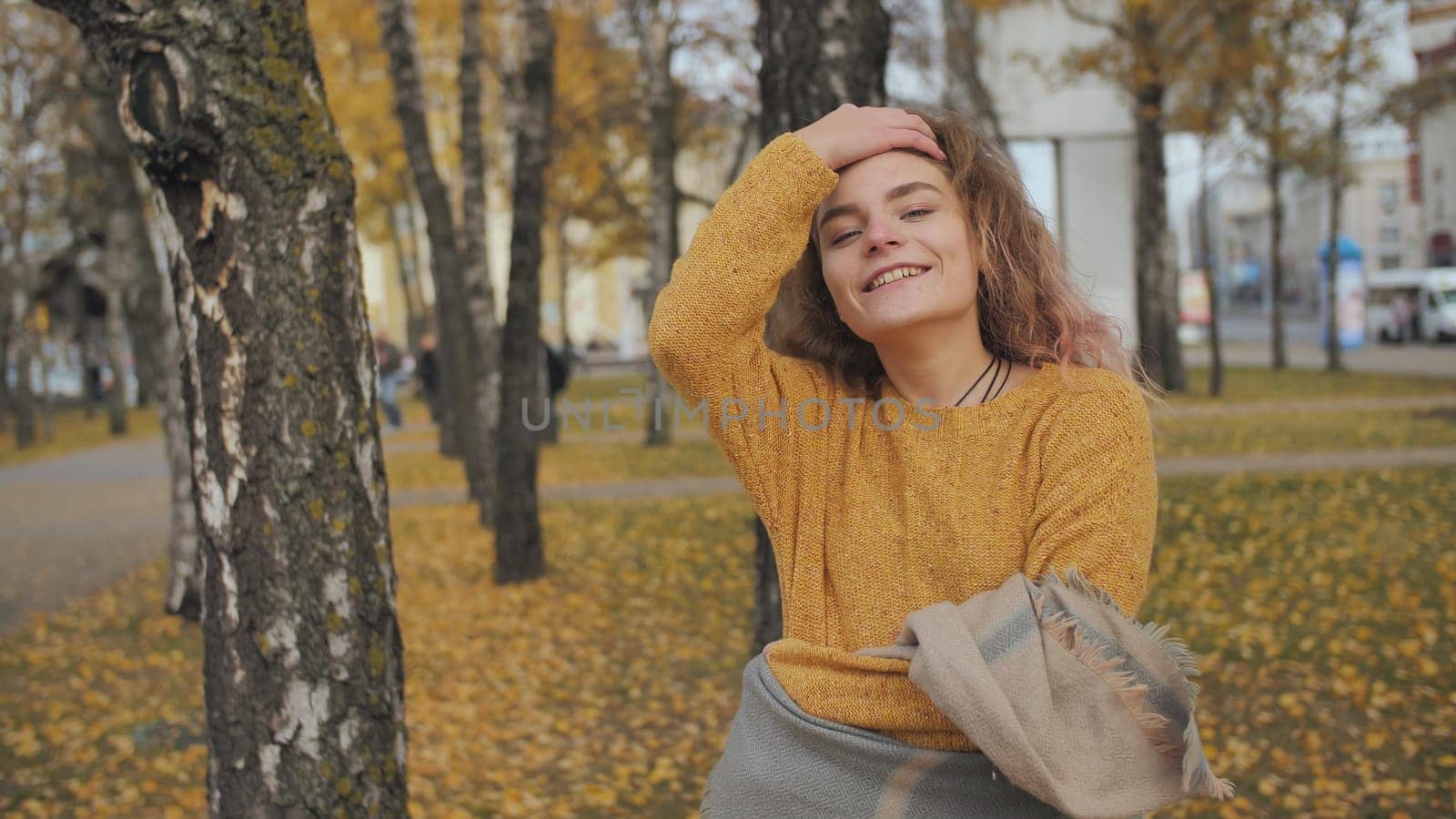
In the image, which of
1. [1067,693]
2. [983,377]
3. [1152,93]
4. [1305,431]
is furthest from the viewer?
[1152,93]

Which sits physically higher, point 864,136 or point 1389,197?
point 1389,197

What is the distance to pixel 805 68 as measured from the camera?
4.32 m

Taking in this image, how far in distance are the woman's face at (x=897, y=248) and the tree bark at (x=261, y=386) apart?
1.53 metres

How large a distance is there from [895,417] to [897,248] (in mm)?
284

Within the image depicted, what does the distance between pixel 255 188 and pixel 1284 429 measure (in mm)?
14389

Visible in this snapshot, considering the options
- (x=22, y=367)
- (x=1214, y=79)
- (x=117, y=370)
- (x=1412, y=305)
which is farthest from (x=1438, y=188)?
(x=22, y=367)

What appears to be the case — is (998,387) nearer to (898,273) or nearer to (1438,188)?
(898,273)

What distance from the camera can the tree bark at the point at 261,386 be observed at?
2.92 metres

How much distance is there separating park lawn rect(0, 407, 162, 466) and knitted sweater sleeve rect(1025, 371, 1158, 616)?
24530mm

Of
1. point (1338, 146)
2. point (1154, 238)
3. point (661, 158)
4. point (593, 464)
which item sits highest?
point (1338, 146)

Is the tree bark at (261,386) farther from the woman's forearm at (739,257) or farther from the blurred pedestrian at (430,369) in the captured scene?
the blurred pedestrian at (430,369)

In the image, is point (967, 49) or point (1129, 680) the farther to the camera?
point (967, 49)

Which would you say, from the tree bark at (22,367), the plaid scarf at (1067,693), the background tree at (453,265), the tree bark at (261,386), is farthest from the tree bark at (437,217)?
the tree bark at (22,367)

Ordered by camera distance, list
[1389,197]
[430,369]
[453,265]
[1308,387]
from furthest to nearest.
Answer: [1389,197], [430,369], [1308,387], [453,265]
